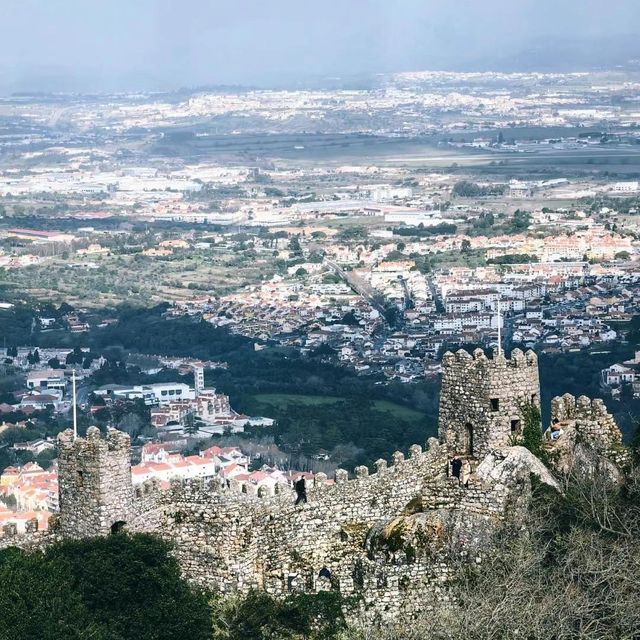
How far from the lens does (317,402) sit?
5750 cm

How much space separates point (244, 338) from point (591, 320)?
1420 centimetres

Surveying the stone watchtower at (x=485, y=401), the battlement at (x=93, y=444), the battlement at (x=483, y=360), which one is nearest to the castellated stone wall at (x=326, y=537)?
the battlement at (x=93, y=444)

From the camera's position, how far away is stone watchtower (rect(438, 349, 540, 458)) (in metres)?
18.0

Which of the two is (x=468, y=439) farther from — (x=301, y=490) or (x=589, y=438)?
(x=301, y=490)

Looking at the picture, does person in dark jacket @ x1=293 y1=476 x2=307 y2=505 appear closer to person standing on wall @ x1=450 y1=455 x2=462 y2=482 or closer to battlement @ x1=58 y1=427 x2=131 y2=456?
person standing on wall @ x1=450 y1=455 x2=462 y2=482

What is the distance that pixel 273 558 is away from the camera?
16656 millimetres

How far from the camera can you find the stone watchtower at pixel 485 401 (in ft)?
59.0

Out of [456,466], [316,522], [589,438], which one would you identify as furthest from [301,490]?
[589,438]

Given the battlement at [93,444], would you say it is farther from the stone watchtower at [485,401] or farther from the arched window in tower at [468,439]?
the arched window in tower at [468,439]

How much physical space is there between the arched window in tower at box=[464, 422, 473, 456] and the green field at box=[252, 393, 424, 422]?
31484mm

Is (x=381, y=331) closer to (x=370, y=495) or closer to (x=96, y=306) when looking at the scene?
(x=96, y=306)

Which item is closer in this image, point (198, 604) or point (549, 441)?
point (198, 604)

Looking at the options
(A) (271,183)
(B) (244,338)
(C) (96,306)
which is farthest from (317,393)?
(A) (271,183)

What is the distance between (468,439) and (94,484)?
3664mm
